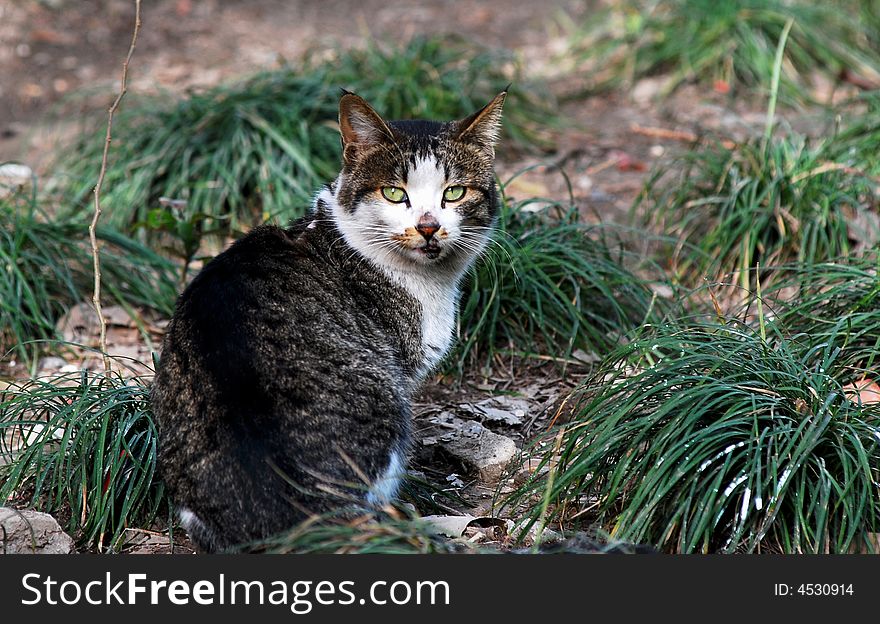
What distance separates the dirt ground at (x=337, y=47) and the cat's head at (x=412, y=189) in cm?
88

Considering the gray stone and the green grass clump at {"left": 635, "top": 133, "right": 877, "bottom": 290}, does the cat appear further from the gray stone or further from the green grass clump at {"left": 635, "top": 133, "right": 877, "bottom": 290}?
A: the green grass clump at {"left": 635, "top": 133, "right": 877, "bottom": 290}

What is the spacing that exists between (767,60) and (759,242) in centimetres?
231

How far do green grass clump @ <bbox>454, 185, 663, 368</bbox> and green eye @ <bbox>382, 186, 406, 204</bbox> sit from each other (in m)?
0.91

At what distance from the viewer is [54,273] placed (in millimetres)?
4918

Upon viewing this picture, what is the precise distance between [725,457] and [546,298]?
5.50ft

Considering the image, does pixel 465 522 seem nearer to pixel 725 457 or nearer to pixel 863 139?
pixel 725 457

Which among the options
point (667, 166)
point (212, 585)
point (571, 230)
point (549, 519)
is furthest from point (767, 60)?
point (212, 585)

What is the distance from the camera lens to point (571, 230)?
4.87 meters

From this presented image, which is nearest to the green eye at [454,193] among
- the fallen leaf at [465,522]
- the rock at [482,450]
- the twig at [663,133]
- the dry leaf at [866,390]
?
the rock at [482,450]

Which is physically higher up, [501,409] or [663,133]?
[663,133]

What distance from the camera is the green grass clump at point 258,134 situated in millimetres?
5645

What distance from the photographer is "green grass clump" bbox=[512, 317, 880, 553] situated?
2922 mm

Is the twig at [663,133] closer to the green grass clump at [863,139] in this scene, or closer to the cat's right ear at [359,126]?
the green grass clump at [863,139]

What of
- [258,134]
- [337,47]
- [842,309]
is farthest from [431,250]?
[337,47]
